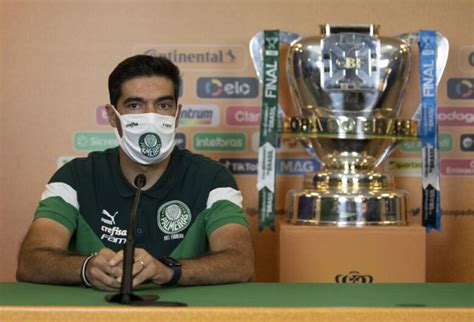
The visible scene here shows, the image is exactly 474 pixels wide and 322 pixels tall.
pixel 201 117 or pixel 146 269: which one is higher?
pixel 201 117

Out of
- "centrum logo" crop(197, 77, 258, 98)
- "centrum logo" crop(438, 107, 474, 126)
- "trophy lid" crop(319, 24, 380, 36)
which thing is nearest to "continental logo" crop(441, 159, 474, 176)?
"centrum logo" crop(438, 107, 474, 126)

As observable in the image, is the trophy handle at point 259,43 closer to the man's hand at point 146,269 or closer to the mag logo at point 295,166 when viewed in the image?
the mag logo at point 295,166

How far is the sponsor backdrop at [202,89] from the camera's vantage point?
329 centimetres

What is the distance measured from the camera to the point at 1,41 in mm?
3307

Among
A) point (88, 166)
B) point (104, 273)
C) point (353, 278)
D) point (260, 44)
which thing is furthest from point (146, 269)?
point (260, 44)

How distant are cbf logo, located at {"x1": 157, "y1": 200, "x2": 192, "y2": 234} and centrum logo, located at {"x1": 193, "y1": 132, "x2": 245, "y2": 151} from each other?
0.78 meters

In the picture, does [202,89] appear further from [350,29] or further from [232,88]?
[350,29]

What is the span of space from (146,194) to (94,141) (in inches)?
33.2

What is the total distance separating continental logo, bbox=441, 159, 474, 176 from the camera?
330 cm

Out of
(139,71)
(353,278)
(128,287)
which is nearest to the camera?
Answer: (128,287)

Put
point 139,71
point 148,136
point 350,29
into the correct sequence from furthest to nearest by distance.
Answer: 1. point 350,29
2. point 139,71
3. point 148,136

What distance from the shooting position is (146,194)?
99.7 inches

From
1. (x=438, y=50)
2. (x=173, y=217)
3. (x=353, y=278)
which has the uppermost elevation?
(x=438, y=50)

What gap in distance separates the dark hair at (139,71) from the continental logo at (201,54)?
651 millimetres
